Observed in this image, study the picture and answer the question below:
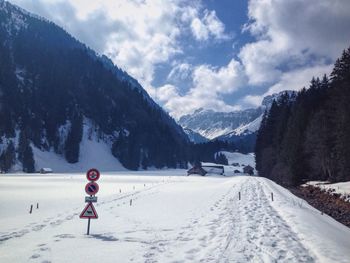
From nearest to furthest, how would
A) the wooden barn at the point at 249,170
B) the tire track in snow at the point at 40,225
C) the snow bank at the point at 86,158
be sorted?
1. the tire track in snow at the point at 40,225
2. the snow bank at the point at 86,158
3. the wooden barn at the point at 249,170

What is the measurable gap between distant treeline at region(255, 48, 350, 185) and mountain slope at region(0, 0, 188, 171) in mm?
86644

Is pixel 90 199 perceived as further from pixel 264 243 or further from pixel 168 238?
pixel 264 243

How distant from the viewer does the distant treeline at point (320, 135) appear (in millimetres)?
42062

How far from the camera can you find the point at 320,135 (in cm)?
A: 5150

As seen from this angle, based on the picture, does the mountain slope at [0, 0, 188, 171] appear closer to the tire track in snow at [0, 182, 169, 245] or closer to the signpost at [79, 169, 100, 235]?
the tire track in snow at [0, 182, 169, 245]

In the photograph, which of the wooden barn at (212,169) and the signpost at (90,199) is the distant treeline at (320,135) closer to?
the signpost at (90,199)

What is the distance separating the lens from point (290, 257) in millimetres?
10000

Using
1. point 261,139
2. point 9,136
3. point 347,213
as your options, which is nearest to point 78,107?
point 9,136

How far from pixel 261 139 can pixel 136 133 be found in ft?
306

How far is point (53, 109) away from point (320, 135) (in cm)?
13214

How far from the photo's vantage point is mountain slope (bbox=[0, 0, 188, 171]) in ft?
438

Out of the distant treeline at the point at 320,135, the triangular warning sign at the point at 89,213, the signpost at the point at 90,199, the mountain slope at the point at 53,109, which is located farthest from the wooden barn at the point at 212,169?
the triangular warning sign at the point at 89,213

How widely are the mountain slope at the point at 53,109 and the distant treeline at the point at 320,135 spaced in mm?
86644

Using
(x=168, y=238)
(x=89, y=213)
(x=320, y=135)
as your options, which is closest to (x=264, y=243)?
(x=168, y=238)
